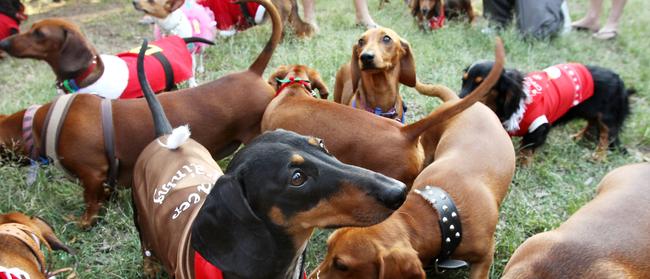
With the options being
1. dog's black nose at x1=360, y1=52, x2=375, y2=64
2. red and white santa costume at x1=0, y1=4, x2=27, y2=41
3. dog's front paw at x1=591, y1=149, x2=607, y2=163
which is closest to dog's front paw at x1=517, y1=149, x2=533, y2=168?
dog's front paw at x1=591, y1=149, x2=607, y2=163

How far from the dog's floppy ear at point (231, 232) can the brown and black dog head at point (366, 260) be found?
0.56 meters

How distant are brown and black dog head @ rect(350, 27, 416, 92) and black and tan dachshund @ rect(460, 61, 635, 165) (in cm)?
58

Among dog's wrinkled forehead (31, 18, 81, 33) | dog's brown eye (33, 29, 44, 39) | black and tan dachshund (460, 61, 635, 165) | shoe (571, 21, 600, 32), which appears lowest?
shoe (571, 21, 600, 32)

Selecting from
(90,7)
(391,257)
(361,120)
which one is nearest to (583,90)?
(361,120)

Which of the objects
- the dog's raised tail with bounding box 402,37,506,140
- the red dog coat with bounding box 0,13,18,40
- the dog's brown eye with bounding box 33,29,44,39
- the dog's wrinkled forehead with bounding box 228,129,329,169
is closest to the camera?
the dog's wrinkled forehead with bounding box 228,129,329,169

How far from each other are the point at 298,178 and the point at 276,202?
5.0 inches

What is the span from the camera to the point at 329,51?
248 inches

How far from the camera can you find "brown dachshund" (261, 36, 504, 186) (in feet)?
10.6

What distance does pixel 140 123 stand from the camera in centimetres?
368

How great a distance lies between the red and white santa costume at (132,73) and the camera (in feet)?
14.3

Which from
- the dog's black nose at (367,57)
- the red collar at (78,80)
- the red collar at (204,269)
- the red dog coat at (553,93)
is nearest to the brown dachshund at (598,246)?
the red collar at (204,269)

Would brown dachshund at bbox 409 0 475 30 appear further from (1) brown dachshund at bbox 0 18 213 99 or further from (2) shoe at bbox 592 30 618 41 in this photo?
(1) brown dachshund at bbox 0 18 213 99

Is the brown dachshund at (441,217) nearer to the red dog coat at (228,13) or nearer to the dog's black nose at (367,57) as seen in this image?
the dog's black nose at (367,57)

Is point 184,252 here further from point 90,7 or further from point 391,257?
point 90,7
